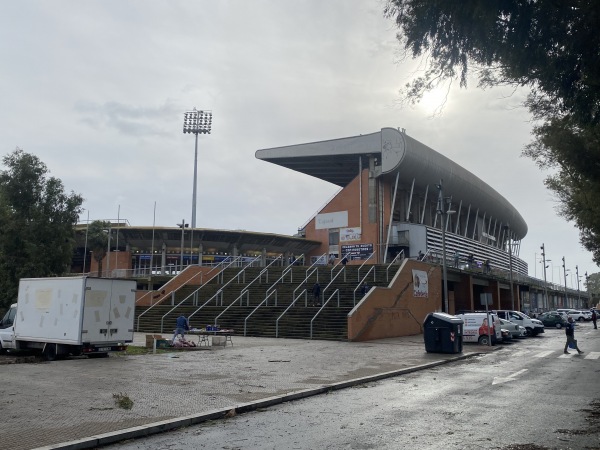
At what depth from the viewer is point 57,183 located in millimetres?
30672

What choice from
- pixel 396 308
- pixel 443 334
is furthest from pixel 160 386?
pixel 396 308

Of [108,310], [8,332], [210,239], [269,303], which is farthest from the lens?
[210,239]

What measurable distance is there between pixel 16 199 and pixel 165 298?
40.7 ft

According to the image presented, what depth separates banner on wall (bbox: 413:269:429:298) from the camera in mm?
34500

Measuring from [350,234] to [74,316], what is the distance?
40804 mm

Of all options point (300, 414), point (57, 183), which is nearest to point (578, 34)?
point (300, 414)

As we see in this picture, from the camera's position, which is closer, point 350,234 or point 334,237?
point 350,234

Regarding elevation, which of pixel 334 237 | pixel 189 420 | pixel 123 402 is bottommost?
pixel 189 420

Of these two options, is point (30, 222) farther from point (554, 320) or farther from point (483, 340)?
point (554, 320)

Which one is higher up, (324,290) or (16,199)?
(16,199)

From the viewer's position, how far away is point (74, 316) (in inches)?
689

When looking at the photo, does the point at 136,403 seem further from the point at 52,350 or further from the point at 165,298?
the point at 165,298

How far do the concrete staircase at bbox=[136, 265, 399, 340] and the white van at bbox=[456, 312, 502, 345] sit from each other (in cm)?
604

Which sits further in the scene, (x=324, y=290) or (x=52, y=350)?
(x=324, y=290)
